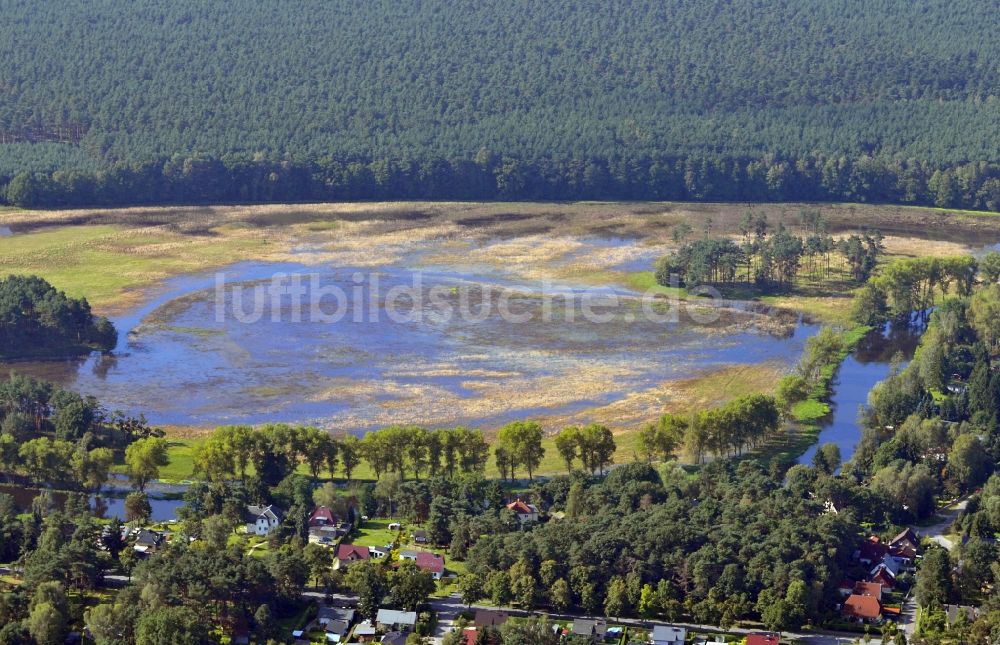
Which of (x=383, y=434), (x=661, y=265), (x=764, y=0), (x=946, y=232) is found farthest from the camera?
(x=764, y=0)

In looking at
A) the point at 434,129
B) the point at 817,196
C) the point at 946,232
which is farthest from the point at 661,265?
the point at 434,129

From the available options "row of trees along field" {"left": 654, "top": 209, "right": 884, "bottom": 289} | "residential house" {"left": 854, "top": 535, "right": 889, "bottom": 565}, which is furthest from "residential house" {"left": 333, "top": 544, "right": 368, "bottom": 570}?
"row of trees along field" {"left": 654, "top": 209, "right": 884, "bottom": 289}

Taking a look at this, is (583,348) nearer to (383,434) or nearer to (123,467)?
(383,434)

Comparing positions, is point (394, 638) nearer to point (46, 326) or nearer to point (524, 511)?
point (524, 511)

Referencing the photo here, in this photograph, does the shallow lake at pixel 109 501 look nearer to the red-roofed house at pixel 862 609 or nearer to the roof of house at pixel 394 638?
the roof of house at pixel 394 638

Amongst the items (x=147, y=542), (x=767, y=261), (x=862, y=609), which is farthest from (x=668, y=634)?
(x=767, y=261)

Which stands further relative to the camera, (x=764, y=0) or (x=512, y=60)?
(x=764, y=0)

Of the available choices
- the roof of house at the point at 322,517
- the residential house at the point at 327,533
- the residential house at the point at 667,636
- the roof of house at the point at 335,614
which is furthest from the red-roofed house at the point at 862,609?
the roof of house at the point at 322,517
